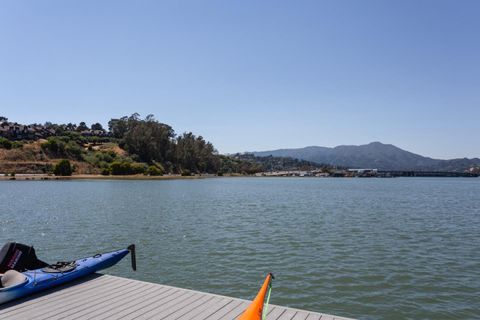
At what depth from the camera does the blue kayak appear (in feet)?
31.5

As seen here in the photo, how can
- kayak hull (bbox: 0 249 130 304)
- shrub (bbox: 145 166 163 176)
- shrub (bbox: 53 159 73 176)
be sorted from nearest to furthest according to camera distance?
kayak hull (bbox: 0 249 130 304) < shrub (bbox: 53 159 73 176) < shrub (bbox: 145 166 163 176)

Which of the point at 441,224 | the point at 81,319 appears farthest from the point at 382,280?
the point at 441,224

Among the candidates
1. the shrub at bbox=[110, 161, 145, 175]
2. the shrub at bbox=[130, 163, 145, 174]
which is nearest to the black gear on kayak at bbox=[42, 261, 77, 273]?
the shrub at bbox=[110, 161, 145, 175]

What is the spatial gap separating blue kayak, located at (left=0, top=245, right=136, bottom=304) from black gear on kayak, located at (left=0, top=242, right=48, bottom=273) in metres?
0.04

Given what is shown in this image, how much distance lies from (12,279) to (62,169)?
11623cm

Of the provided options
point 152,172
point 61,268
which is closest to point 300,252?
point 61,268

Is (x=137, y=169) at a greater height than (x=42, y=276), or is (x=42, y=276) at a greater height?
(x=137, y=169)

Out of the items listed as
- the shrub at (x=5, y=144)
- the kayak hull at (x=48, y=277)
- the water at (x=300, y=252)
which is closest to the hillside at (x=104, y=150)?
the shrub at (x=5, y=144)

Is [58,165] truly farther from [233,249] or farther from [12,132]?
[233,249]

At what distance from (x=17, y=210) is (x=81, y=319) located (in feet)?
111

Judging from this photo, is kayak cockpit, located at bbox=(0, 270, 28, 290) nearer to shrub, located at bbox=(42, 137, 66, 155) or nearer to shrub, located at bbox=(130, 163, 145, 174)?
shrub, located at bbox=(130, 163, 145, 174)

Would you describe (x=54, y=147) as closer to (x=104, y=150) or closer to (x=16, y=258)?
(x=104, y=150)

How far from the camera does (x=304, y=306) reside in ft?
41.1

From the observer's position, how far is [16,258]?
1143cm
